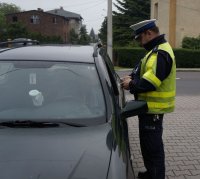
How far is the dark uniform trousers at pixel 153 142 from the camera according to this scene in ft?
14.5

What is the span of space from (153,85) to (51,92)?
1.03 meters

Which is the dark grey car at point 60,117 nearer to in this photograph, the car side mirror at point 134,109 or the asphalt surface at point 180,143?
the car side mirror at point 134,109

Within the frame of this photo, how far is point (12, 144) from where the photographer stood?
119 inches

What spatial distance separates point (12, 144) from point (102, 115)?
823 millimetres

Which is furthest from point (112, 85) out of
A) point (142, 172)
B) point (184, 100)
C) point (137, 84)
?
point (184, 100)

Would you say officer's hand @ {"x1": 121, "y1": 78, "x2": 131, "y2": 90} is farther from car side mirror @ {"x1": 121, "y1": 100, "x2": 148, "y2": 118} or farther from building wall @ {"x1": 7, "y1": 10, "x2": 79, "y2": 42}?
building wall @ {"x1": 7, "y1": 10, "x2": 79, "y2": 42}

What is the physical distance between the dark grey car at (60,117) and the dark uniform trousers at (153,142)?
572 mm

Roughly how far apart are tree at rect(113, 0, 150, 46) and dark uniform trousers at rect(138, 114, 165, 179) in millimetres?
48893

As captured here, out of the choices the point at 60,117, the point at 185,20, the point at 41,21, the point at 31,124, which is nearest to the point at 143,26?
the point at 60,117

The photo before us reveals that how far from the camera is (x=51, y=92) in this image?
12.5 feet

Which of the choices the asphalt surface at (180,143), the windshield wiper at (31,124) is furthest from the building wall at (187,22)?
the windshield wiper at (31,124)

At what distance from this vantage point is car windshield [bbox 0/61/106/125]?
355 cm

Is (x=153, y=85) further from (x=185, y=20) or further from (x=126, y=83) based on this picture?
(x=185, y=20)

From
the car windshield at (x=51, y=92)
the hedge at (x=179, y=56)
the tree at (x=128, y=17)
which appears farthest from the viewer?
the tree at (x=128, y=17)
